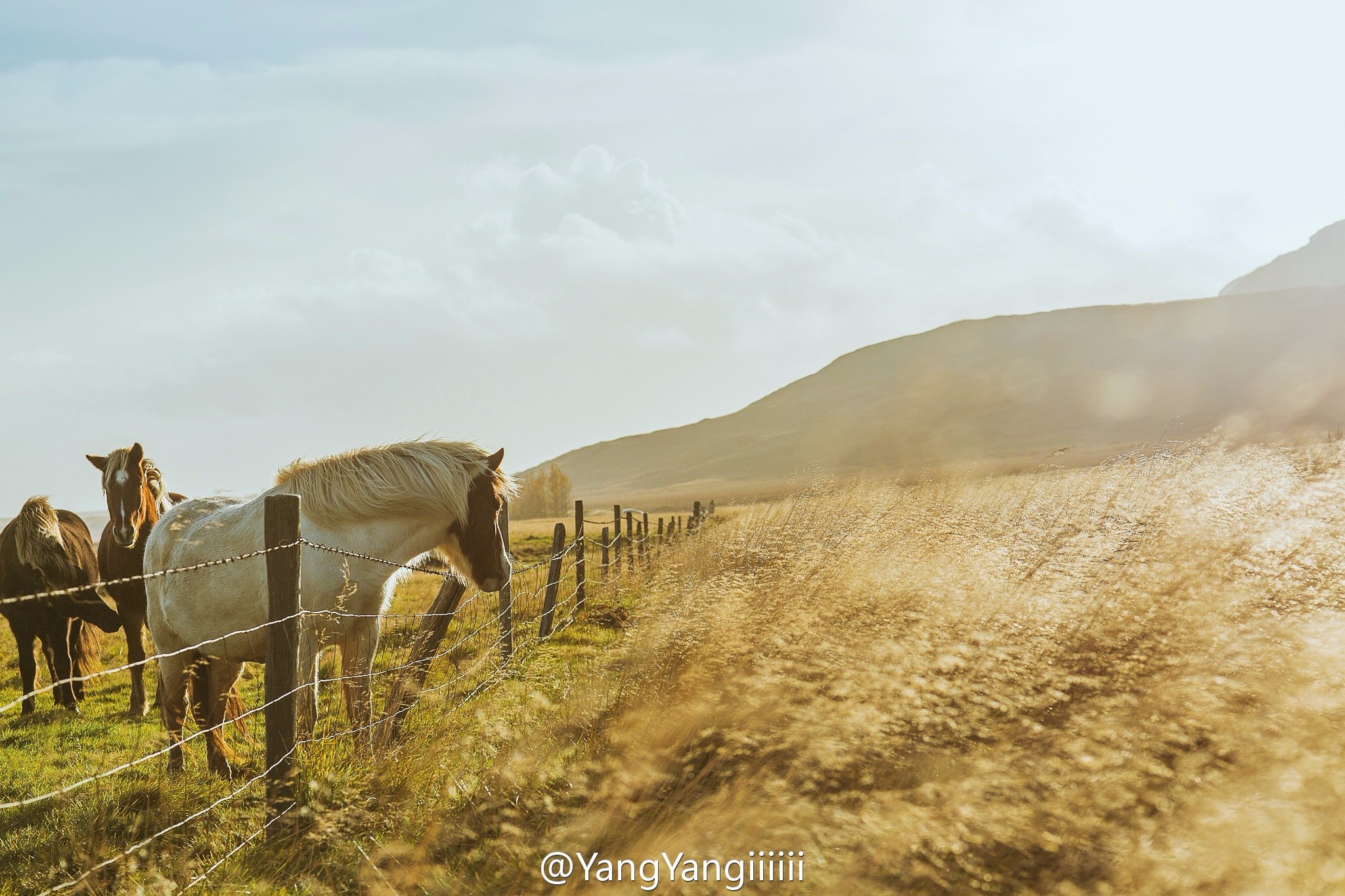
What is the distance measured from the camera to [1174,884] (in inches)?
116

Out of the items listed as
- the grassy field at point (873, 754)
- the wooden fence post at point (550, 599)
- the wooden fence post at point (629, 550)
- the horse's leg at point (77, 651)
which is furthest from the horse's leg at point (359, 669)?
the wooden fence post at point (629, 550)

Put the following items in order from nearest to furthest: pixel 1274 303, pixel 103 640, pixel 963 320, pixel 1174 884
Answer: pixel 1174 884
pixel 103 640
pixel 1274 303
pixel 963 320

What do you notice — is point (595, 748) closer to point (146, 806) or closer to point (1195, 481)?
point (146, 806)

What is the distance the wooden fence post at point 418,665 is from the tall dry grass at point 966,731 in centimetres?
67

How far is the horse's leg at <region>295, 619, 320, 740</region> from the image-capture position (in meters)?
3.92

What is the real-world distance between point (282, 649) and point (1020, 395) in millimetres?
126528

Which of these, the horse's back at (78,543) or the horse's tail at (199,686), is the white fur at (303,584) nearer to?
the horse's tail at (199,686)

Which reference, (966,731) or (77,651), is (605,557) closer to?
(77,651)

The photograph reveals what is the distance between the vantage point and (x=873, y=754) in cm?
415

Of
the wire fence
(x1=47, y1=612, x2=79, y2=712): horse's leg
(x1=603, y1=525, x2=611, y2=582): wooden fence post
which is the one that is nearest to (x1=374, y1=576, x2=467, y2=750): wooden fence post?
the wire fence

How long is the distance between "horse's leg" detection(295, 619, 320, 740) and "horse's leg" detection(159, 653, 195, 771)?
1.08m

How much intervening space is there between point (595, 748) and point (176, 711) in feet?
9.69

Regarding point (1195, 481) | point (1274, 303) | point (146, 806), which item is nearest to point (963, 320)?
point (1274, 303)

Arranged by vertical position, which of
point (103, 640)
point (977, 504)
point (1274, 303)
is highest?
point (1274, 303)
